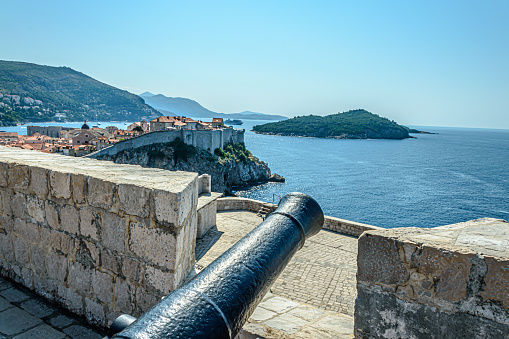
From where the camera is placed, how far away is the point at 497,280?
1.40 m

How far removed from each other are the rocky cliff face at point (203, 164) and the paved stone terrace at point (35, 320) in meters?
38.4

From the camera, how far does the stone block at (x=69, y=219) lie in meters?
2.51

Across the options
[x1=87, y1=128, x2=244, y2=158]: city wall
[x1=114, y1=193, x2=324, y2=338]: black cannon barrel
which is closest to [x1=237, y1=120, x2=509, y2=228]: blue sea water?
[x1=87, y1=128, x2=244, y2=158]: city wall

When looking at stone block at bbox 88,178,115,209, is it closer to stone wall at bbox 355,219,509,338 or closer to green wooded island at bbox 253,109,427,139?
stone wall at bbox 355,219,509,338

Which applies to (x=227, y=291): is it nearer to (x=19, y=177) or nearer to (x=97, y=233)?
(x=97, y=233)

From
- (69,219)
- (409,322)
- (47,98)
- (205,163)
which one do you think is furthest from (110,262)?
(47,98)

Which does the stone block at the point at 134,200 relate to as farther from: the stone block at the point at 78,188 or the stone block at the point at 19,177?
the stone block at the point at 19,177

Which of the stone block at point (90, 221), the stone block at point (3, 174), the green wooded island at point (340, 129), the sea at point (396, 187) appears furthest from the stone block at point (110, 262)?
the green wooded island at point (340, 129)

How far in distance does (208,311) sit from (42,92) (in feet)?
593

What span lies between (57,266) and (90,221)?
1.79ft

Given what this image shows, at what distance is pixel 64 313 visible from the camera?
253cm

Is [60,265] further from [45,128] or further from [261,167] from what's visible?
[45,128]

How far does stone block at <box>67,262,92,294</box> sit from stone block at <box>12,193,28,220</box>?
64 centimetres

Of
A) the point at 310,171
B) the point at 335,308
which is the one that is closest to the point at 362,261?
the point at 335,308
